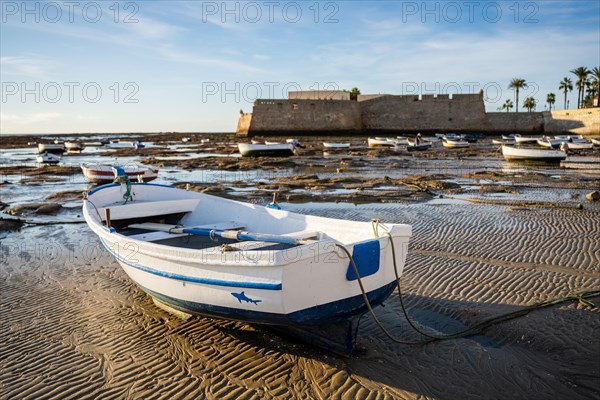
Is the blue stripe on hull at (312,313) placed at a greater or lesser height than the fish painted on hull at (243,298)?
lesser

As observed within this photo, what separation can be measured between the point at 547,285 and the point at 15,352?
19.6ft

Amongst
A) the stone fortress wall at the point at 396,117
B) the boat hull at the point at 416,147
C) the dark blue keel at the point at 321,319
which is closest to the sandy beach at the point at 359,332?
the dark blue keel at the point at 321,319

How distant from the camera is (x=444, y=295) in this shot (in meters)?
5.92

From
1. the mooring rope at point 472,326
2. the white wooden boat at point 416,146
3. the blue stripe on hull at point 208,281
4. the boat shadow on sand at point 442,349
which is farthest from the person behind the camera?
the white wooden boat at point 416,146

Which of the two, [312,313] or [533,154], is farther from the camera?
[533,154]

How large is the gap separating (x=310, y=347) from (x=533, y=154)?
78.4ft

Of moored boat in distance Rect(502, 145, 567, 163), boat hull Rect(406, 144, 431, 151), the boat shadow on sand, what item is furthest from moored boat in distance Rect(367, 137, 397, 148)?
the boat shadow on sand

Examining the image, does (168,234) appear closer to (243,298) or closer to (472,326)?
(243,298)

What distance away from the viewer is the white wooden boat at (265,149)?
31.0 meters

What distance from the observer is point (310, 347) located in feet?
14.9

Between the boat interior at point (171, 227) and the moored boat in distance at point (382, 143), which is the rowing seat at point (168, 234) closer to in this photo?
the boat interior at point (171, 227)

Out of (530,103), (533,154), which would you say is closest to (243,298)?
(533,154)

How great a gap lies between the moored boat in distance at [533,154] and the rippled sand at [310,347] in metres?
18.8

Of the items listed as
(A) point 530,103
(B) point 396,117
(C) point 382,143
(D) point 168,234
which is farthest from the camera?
(A) point 530,103
